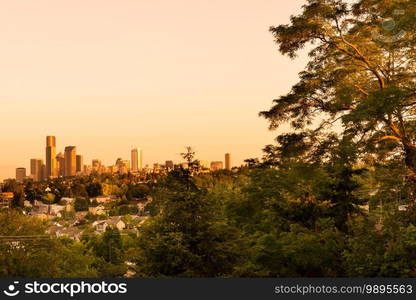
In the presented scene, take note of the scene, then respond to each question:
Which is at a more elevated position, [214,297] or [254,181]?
[254,181]

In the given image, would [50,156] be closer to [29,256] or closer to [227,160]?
[227,160]

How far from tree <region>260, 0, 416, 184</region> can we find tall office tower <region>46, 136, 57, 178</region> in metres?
156

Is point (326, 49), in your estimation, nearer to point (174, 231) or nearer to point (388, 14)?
point (388, 14)

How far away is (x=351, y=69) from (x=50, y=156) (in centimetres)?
17516

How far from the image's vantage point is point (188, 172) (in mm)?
11109

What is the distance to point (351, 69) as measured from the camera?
14.4 m

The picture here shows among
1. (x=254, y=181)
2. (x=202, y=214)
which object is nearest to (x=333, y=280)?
(x=202, y=214)

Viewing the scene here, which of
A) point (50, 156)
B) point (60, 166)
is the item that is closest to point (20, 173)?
point (50, 156)

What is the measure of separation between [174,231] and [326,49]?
23.5 feet

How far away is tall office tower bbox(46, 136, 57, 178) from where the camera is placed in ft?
540

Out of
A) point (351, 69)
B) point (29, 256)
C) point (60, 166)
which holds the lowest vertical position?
point (29, 256)

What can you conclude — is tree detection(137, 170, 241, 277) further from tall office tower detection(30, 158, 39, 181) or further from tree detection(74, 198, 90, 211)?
tall office tower detection(30, 158, 39, 181)

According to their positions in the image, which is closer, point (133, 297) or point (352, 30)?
point (133, 297)

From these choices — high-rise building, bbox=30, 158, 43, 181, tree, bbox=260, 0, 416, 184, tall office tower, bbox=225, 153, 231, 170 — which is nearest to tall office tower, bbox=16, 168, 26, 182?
high-rise building, bbox=30, 158, 43, 181
